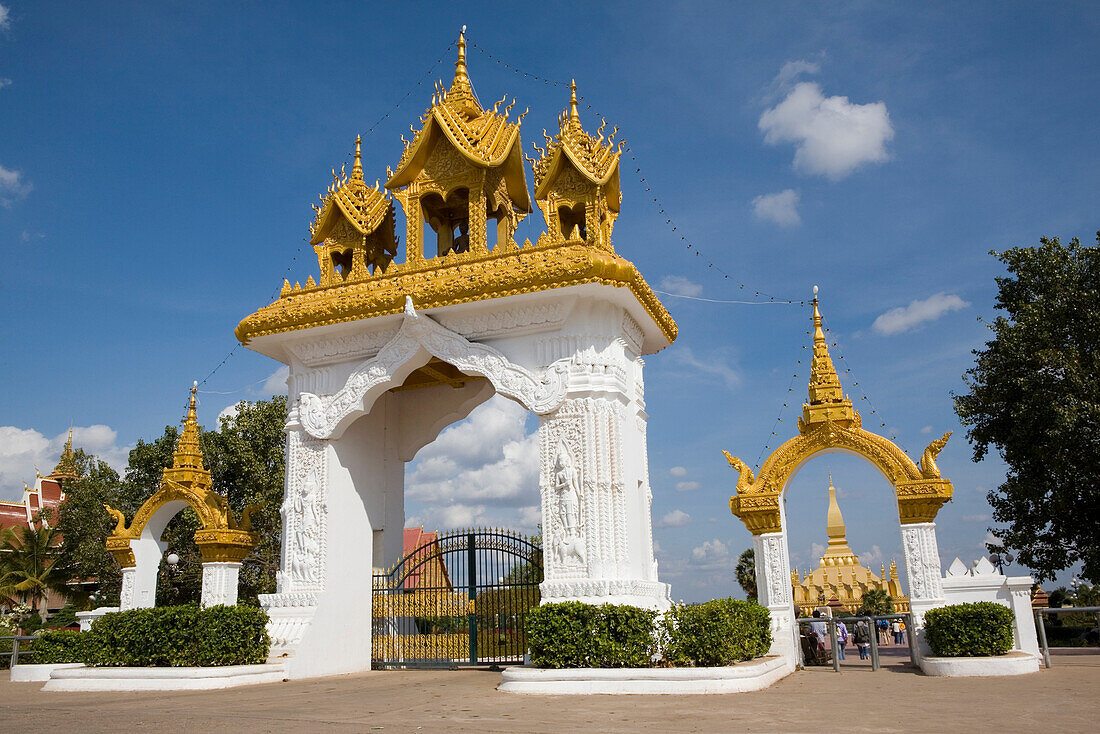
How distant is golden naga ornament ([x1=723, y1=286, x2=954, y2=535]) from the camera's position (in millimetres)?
11539

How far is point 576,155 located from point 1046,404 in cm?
968

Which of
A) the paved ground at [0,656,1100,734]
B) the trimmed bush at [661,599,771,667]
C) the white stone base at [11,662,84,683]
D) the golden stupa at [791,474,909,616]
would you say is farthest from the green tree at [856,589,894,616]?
the white stone base at [11,662,84,683]

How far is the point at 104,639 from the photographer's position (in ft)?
35.7

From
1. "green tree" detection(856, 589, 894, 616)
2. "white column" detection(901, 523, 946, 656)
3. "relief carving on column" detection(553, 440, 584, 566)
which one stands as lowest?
"green tree" detection(856, 589, 894, 616)

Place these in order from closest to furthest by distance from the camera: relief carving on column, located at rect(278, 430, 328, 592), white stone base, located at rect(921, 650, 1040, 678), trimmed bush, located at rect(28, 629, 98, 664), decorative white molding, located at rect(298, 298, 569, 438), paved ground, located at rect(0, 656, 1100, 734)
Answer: paved ground, located at rect(0, 656, 1100, 734)
white stone base, located at rect(921, 650, 1040, 678)
decorative white molding, located at rect(298, 298, 569, 438)
relief carving on column, located at rect(278, 430, 328, 592)
trimmed bush, located at rect(28, 629, 98, 664)

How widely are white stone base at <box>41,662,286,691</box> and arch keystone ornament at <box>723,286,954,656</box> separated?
697 centimetres

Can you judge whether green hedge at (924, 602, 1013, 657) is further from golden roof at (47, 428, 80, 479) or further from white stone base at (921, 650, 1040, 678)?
golden roof at (47, 428, 80, 479)

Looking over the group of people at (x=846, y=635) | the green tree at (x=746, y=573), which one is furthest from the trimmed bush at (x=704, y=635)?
the green tree at (x=746, y=573)

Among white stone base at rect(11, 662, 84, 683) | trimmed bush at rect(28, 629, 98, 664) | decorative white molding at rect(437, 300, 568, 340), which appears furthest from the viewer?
white stone base at rect(11, 662, 84, 683)

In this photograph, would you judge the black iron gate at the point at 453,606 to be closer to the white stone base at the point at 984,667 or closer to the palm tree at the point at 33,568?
the white stone base at the point at 984,667

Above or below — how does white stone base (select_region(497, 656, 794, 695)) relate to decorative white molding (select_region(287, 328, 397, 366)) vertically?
below

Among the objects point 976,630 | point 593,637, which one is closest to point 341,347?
point 593,637

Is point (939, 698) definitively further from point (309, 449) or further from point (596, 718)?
point (309, 449)

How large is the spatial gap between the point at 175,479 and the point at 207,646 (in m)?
Result: 4.91
